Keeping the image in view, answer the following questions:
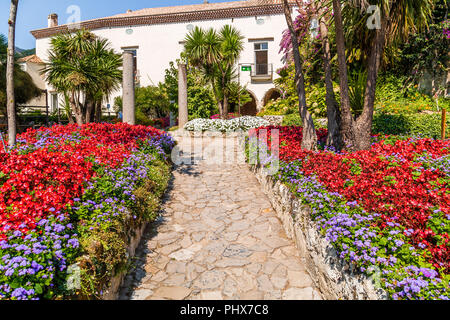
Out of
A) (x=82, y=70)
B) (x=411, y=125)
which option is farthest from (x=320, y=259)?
(x=82, y=70)

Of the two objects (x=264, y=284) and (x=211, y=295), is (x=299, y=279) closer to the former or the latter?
(x=264, y=284)

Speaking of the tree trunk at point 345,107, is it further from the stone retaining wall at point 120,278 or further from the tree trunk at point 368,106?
the stone retaining wall at point 120,278

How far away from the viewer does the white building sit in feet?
67.8

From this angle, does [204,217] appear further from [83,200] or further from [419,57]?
[419,57]

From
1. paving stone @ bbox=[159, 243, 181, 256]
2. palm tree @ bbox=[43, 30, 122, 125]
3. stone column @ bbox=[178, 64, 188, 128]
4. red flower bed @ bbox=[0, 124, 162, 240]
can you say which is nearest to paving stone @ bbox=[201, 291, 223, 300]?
paving stone @ bbox=[159, 243, 181, 256]

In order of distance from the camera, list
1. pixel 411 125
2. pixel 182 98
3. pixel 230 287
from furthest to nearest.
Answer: pixel 182 98 → pixel 411 125 → pixel 230 287

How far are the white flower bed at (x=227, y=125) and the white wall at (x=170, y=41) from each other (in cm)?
862

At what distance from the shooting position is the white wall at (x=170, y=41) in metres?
20.7

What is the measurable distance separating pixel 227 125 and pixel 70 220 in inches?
420

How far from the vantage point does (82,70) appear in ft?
32.2

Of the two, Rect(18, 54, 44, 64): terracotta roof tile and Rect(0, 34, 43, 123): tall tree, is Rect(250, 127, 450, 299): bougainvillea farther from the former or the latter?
Rect(18, 54, 44, 64): terracotta roof tile

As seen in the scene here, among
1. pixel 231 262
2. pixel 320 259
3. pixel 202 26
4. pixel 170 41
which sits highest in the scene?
pixel 202 26

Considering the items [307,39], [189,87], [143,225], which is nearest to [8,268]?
[143,225]

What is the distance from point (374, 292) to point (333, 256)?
0.72 m
